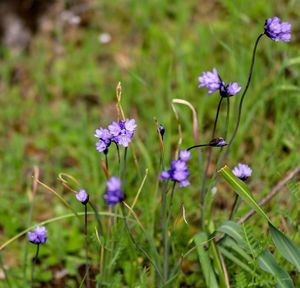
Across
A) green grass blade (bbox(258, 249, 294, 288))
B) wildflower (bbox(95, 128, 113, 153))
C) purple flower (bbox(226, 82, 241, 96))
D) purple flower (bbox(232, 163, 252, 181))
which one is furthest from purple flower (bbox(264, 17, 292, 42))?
green grass blade (bbox(258, 249, 294, 288))

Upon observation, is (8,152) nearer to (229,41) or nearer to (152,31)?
(152,31)

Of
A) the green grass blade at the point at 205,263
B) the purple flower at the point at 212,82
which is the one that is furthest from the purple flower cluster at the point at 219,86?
the green grass blade at the point at 205,263

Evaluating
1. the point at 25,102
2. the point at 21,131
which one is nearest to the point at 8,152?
the point at 21,131

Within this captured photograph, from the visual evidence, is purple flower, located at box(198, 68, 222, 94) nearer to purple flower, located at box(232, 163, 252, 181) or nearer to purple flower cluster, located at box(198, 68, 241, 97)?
purple flower cluster, located at box(198, 68, 241, 97)

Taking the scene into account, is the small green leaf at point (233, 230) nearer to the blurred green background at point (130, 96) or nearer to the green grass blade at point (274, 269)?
the green grass blade at point (274, 269)

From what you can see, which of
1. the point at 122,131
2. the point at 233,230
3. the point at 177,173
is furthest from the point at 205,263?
the point at 122,131
